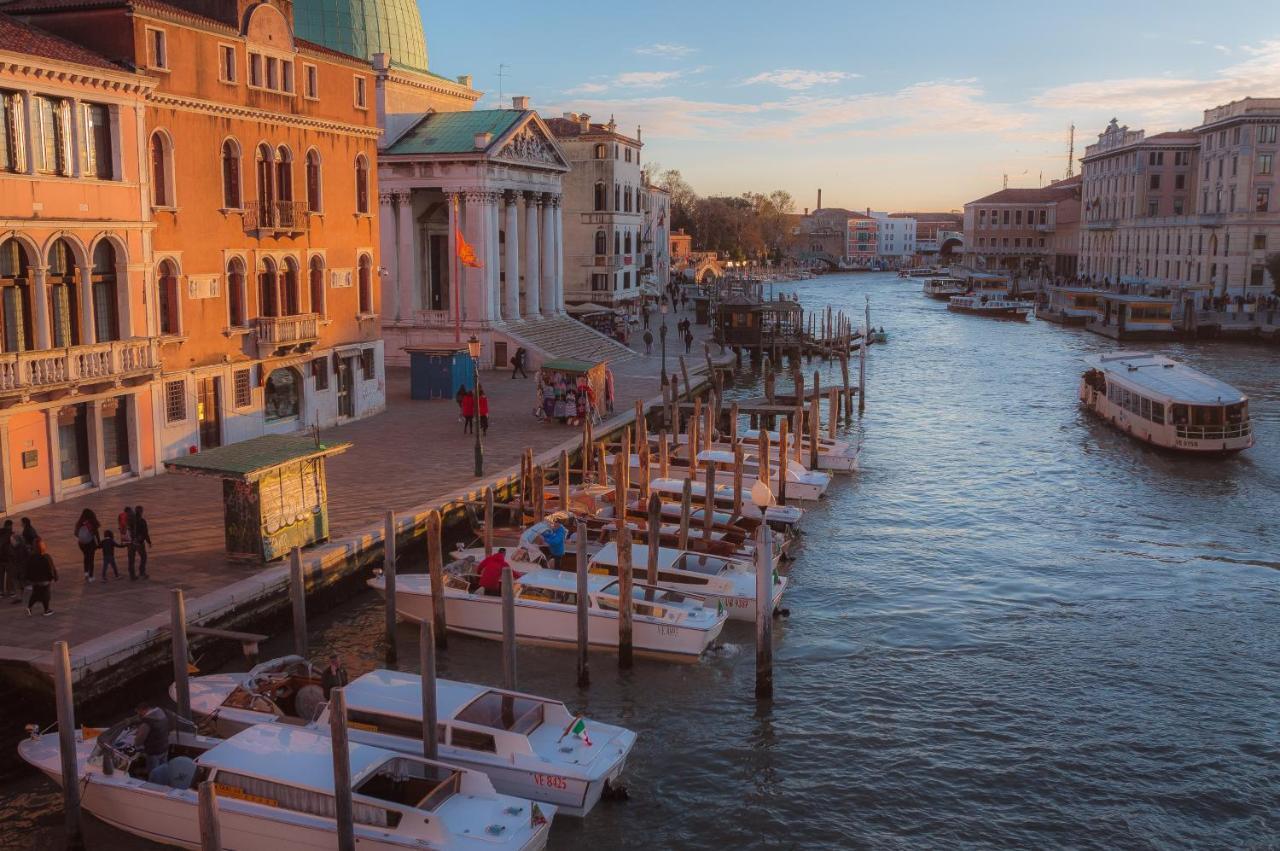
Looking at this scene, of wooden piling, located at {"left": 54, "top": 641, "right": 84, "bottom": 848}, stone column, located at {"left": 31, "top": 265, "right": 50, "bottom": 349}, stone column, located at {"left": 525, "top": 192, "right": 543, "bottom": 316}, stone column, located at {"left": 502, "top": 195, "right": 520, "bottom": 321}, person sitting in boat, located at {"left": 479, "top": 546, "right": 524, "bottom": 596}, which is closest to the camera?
wooden piling, located at {"left": 54, "top": 641, "right": 84, "bottom": 848}

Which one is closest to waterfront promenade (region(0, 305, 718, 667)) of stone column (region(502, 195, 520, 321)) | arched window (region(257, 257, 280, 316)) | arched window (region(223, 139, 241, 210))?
arched window (region(257, 257, 280, 316))

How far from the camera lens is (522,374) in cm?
4672

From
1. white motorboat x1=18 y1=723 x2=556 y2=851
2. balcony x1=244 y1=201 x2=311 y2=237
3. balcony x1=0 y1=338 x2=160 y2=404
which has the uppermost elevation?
balcony x1=244 y1=201 x2=311 y2=237

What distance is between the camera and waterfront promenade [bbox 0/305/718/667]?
664 inches

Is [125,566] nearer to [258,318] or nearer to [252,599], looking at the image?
[252,599]

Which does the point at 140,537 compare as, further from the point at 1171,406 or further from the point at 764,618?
the point at 1171,406

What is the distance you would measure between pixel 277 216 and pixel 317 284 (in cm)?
318

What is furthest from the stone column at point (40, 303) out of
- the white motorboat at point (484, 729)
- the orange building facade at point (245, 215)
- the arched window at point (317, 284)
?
the white motorboat at point (484, 729)

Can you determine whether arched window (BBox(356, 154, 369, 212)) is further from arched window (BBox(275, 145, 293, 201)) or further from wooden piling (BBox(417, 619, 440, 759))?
wooden piling (BBox(417, 619, 440, 759))

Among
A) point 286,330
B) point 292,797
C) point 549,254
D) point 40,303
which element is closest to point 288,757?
point 292,797

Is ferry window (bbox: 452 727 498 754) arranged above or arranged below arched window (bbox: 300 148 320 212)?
below

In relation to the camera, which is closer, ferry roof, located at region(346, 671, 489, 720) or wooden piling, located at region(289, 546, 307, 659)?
ferry roof, located at region(346, 671, 489, 720)

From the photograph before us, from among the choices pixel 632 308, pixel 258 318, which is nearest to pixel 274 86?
pixel 258 318

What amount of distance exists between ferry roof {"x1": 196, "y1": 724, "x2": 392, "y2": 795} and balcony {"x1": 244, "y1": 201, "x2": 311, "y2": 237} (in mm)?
18698
